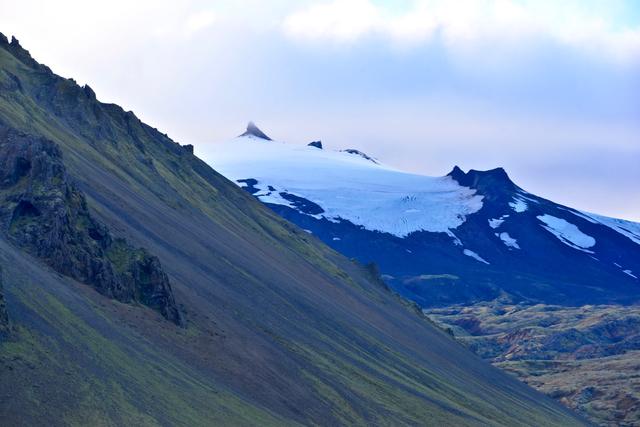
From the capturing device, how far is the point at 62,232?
3521 inches

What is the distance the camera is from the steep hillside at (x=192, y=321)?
2709 inches

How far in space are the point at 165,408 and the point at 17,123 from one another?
54119 millimetres

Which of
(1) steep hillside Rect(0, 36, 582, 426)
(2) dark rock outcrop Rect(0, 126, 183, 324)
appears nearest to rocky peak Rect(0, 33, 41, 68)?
(1) steep hillside Rect(0, 36, 582, 426)

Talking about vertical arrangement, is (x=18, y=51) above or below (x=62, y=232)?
above

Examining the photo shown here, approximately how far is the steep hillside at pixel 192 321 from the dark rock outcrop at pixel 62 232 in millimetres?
334

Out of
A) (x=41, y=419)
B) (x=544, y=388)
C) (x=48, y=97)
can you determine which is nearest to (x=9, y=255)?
(x=41, y=419)

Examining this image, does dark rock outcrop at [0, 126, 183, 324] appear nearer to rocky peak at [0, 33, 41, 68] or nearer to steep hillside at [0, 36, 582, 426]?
steep hillside at [0, 36, 582, 426]

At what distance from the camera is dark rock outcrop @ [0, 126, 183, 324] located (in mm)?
87688

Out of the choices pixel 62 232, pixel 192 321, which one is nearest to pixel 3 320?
pixel 62 232

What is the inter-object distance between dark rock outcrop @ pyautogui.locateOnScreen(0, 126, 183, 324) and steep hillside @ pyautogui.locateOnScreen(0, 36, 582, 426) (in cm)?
33

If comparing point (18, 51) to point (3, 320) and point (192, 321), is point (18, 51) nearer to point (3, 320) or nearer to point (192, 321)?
point (192, 321)

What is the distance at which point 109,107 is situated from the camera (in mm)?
173250

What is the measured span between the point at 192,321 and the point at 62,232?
13927mm

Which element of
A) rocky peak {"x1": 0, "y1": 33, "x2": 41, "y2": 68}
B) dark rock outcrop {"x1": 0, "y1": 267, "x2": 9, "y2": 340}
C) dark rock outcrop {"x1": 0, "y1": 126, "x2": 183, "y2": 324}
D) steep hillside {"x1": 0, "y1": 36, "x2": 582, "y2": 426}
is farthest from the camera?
rocky peak {"x1": 0, "y1": 33, "x2": 41, "y2": 68}
